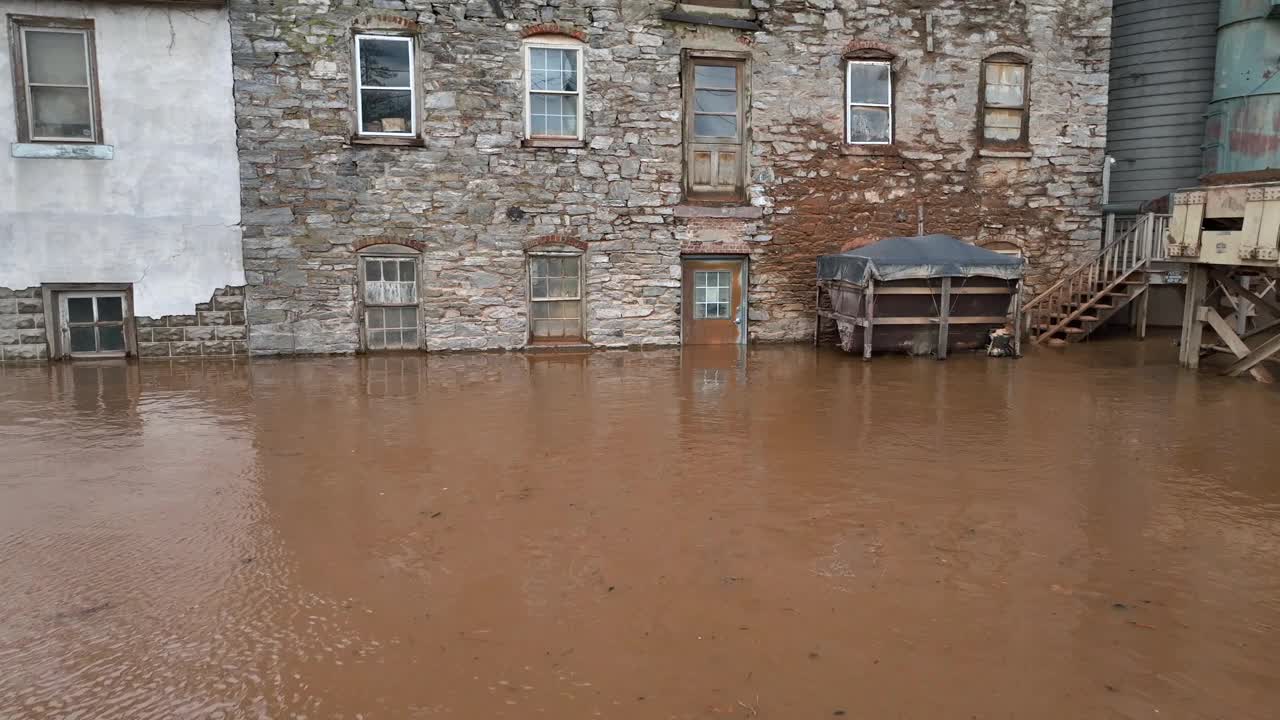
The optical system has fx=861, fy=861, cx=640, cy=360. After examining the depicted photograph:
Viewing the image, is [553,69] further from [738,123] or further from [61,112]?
[61,112]

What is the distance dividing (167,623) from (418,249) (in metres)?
8.85

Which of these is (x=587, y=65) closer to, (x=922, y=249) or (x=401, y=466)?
(x=922, y=249)

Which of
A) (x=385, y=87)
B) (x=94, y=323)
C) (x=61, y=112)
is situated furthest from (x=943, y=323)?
(x=61, y=112)

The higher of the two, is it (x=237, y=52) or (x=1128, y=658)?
(x=237, y=52)

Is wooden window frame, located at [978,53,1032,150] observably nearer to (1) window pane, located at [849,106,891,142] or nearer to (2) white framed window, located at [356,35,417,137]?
(1) window pane, located at [849,106,891,142]

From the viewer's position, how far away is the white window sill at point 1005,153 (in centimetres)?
1362

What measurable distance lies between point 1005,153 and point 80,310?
1374 centimetres

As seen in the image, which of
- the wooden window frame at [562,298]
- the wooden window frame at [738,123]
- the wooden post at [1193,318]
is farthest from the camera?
the wooden window frame at [738,123]

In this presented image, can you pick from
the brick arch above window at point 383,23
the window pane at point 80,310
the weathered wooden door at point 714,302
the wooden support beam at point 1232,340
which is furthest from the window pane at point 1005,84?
the window pane at point 80,310

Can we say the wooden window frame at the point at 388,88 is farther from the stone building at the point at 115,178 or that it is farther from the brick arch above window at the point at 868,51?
the brick arch above window at the point at 868,51

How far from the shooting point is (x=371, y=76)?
11859 mm

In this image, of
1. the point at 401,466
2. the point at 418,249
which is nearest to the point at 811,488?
the point at 401,466

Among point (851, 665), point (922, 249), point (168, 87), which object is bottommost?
point (851, 665)

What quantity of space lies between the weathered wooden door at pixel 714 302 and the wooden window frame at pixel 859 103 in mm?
2658
